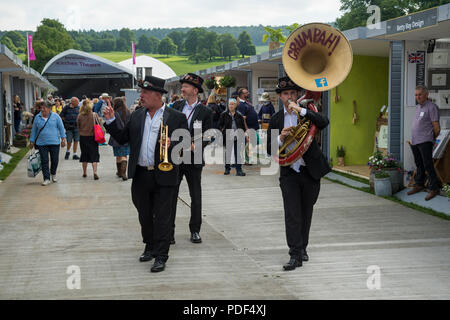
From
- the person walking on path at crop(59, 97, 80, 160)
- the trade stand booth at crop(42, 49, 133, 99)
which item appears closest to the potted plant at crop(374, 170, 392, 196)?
the person walking on path at crop(59, 97, 80, 160)

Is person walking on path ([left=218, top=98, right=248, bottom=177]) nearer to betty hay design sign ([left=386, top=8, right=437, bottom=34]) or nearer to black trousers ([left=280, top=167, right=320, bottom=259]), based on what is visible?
betty hay design sign ([left=386, top=8, right=437, bottom=34])

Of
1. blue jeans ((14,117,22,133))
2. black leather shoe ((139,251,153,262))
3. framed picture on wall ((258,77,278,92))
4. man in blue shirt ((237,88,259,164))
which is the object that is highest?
framed picture on wall ((258,77,278,92))

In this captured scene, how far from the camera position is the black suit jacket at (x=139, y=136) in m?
5.96

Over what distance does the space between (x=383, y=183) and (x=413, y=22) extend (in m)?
2.66

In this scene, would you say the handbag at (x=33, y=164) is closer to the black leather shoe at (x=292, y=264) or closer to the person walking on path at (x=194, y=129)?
the person walking on path at (x=194, y=129)

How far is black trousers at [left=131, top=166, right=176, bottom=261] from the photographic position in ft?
19.7

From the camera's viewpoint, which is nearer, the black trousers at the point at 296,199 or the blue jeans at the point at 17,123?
the black trousers at the point at 296,199

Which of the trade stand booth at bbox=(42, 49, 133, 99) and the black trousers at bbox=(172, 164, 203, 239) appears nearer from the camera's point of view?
the black trousers at bbox=(172, 164, 203, 239)

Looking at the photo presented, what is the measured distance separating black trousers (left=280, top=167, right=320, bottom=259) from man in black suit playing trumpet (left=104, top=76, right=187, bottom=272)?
1103 millimetres

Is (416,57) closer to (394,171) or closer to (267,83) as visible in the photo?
(394,171)

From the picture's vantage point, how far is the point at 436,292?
5117 mm

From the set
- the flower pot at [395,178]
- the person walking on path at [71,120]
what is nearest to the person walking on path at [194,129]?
the flower pot at [395,178]

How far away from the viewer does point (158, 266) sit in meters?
5.90

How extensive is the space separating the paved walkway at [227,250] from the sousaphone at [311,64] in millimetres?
1207
